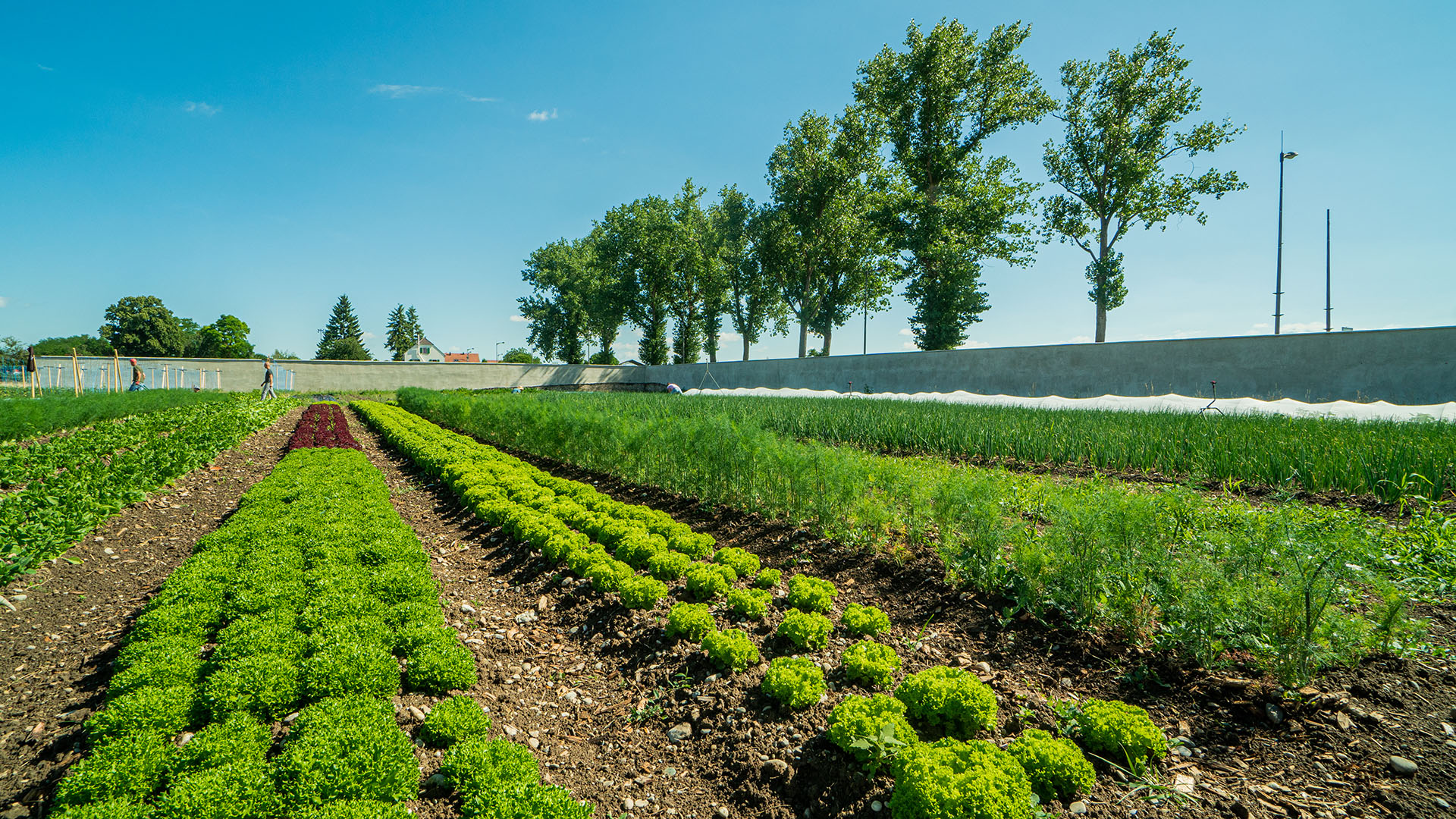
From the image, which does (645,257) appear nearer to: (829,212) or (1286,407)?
(829,212)

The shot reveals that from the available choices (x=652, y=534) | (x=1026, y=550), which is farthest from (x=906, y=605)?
(x=652, y=534)

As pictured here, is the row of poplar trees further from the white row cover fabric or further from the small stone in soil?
the small stone in soil

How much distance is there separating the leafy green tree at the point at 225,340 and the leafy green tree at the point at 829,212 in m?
88.8

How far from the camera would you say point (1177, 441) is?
8492mm

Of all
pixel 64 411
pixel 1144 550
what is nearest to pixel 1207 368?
pixel 1144 550

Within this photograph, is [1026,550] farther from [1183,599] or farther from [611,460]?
[611,460]

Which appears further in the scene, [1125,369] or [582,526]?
[1125,369]

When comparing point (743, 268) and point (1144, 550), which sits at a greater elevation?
point (743, 268)

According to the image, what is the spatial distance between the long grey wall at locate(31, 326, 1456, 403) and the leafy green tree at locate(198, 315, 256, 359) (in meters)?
62.9

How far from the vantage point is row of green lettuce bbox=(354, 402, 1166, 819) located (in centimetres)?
247

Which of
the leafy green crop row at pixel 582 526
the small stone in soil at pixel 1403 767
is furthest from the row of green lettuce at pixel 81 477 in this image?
the small stone in soil at pixel 1403 767

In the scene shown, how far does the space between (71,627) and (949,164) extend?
122ft

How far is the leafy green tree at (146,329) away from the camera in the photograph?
6644cm

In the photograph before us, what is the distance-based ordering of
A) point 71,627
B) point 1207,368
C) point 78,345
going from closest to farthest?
1. point 71,627
2. point 1207,368
3. point 78,345
